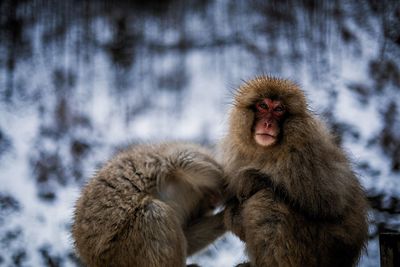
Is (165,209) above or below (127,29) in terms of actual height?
below

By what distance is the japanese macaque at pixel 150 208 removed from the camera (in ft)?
11.3

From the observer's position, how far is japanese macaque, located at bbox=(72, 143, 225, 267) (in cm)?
346

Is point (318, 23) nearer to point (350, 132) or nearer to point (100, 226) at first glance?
point (350, 132)

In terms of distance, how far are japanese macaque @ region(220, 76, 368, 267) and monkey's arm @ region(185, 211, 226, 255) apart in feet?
0.84

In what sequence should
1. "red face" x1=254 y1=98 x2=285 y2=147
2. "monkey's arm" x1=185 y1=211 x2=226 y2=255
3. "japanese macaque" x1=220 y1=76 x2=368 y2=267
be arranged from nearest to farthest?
"japanese macaque" x1=220 y1=76 x2=368 y2=267 → "red face" x1=254 y1=98 x2=285 y2=147 → "monkey's arm" x1=185 y1=211 x2=226 y2=255

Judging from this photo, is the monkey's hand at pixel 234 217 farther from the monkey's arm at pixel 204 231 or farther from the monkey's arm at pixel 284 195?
the monkey's arm at pixel 204 231

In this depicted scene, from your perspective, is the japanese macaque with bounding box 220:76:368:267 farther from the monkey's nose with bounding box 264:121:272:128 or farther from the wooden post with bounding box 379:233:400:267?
the wooden post with bounding box 379:233:400:267

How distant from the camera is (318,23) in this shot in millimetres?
7164

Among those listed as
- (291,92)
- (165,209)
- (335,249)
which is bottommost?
(335,249)

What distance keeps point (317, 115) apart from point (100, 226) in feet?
5.21

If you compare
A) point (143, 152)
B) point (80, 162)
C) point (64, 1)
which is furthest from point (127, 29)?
point (143, 152)

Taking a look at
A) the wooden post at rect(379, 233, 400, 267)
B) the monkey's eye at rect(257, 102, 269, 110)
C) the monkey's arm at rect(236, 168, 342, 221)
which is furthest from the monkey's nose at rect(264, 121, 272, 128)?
the wooden post at rect(379, 233, 400, 267)

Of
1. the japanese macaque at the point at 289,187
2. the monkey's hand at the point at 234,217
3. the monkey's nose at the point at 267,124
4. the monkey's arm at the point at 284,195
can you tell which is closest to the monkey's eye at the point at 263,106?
the japanese macaque at the point at 289,187

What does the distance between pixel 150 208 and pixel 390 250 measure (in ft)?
4.49
